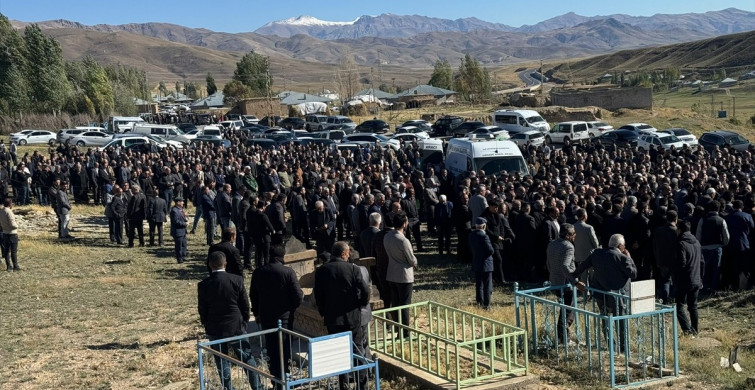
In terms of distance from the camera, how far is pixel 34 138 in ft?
163

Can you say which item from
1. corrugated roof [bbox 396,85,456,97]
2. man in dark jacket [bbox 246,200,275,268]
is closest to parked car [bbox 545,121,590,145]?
man in dark jacket [bbox 246,200,275,268]

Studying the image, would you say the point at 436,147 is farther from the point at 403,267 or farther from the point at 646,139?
the point at 403,267

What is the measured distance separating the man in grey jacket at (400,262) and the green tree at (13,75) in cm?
5575

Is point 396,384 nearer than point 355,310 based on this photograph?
No

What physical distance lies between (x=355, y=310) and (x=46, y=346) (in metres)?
5.73

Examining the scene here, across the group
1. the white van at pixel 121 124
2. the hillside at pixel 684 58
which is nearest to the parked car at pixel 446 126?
the white van at pixel 121 124

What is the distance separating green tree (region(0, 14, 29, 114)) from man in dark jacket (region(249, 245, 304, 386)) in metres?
56.6

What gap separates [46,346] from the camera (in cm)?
1228

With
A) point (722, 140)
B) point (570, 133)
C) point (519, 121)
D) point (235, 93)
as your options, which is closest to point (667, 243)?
point (722, 140)

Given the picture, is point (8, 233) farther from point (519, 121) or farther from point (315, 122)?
point (315, 122)

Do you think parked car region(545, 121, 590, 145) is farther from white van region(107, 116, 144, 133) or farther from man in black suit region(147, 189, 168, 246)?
white van region(107, 116, 144, 133)

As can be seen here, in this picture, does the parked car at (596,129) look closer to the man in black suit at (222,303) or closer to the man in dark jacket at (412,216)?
the man in dark jacket at (412,216)

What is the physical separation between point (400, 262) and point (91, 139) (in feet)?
131

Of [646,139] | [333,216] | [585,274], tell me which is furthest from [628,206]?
[646,139]
